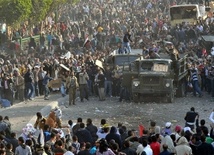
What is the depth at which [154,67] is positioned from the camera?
107ft

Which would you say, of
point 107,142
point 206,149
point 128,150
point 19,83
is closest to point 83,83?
point 19,83

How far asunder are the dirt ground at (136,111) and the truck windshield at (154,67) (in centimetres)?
131

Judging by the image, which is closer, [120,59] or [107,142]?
[107,142]

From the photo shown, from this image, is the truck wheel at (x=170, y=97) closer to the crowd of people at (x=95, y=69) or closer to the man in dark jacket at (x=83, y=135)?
the crowd of people at (x=95, y=69)

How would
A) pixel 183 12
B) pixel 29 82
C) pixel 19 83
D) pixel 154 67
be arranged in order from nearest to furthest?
pixel 154 67 < pixel 19 83 < pixel 29 82 < pixel 183 12

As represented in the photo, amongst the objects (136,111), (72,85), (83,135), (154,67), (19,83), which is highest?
(154,67)

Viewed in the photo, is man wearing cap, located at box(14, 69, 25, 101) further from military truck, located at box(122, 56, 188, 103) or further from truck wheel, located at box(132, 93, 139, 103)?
truck wheel, located at box(132, 93, 139, 103)

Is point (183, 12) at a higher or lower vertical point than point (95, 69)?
higher

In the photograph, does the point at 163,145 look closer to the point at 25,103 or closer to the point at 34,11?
the point at 25,103

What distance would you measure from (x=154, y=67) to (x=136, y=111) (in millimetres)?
2697

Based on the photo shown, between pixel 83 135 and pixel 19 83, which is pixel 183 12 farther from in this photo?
pixel 83 135

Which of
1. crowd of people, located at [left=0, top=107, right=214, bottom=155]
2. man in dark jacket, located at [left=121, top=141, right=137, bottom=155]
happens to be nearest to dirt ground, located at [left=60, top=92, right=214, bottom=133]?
crowd of people, located at [left=0, top=107, right=214, bottom=155]

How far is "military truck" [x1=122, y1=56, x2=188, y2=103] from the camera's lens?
32.1m

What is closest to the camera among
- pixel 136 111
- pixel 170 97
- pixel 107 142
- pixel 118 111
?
pixel 107 142
